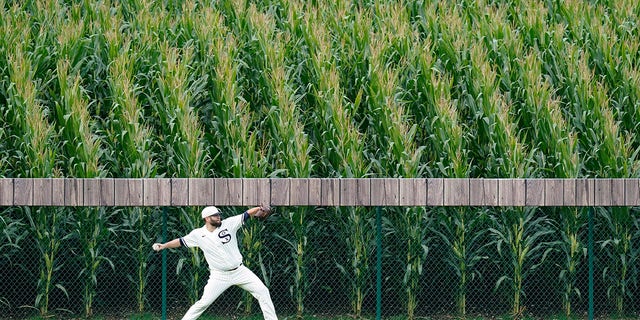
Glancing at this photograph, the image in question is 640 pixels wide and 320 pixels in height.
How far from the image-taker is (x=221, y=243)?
1205 cm

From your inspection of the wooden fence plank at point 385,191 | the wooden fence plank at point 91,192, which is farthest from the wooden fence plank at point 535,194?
the wooden fence plank at point 91,192

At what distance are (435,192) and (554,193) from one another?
1.43m

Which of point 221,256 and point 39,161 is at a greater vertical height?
point 39,161

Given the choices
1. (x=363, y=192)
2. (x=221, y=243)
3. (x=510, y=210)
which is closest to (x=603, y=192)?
(x=510, y=210)

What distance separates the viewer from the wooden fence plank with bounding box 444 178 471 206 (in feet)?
42.4

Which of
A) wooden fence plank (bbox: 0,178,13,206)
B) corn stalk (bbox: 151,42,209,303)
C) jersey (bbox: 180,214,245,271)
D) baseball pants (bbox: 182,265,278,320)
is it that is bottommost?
baseball pants (bbox: 182,265,278,320)

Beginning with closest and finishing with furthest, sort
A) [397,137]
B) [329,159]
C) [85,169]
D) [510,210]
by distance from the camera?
1. [510,210]
2. [85,169]
3. [397,137]
4. [329,159]

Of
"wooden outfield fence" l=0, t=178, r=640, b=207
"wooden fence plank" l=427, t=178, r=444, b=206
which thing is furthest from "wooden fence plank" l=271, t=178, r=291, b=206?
"wooden fence plank" l=427, t=178, r=444, b=206

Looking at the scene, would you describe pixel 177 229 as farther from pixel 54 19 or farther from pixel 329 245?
pixel 54 19

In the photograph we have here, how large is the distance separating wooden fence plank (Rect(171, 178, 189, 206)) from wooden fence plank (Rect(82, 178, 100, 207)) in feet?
2.92

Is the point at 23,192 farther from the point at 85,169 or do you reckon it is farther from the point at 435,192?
the point at 435,192

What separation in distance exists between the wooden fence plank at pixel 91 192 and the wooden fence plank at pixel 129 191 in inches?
8.9

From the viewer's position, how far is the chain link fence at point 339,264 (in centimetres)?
1415

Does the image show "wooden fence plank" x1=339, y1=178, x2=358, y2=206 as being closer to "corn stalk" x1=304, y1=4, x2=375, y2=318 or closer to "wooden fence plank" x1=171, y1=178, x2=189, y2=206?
"corn stalk" x1=304, y1=4, x2=375, y2=318
